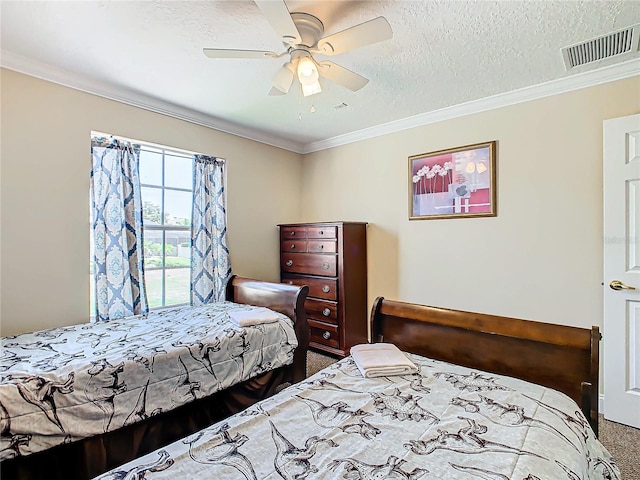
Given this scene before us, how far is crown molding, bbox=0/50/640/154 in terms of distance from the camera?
2295 millimetres

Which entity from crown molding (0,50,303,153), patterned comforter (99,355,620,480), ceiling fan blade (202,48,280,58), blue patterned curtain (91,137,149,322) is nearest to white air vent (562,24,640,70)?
ceiling fan blade (202,48,280,58)

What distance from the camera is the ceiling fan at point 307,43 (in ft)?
5.03

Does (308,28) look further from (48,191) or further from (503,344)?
(48,191)

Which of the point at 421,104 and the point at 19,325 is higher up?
the point at 421,104

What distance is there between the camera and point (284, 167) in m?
4.22

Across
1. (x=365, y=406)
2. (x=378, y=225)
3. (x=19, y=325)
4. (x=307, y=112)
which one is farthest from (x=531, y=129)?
(x=19, y=325)

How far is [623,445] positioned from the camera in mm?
2041

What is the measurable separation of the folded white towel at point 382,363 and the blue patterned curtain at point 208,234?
206 cm

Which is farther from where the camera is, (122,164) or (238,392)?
(122,164)

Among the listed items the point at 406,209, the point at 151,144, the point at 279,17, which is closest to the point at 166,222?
the point at 151,144

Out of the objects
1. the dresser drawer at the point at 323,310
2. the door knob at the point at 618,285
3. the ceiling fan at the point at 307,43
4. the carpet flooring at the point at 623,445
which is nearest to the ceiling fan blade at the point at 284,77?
the ceiling fan at the point at 307,43

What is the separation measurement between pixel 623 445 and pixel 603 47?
2.54 m

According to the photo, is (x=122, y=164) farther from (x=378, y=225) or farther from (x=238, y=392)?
(x=378, y=225)

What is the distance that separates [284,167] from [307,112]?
112cm
